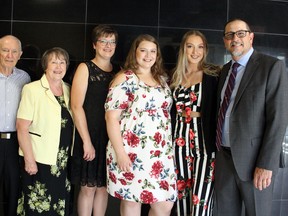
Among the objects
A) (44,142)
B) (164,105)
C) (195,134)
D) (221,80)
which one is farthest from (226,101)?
(44,142)

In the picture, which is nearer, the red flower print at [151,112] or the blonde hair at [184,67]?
the red flower print at [151,112]

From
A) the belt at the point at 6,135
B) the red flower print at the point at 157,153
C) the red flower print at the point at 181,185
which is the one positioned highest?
the belt at the point at 6,135

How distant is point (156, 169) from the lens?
2.12 m

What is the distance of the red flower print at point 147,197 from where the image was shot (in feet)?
6.92

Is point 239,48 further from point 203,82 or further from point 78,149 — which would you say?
point 78,149

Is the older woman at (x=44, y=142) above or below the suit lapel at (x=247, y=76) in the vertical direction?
below

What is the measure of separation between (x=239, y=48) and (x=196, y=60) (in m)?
0.35

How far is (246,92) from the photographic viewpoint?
1905 mm

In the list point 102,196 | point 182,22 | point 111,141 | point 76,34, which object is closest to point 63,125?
point 111,141

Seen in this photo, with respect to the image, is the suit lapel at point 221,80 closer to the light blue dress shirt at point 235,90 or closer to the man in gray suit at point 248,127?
the man in gray suit at point 248,127

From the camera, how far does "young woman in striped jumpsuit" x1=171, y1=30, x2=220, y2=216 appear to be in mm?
2150

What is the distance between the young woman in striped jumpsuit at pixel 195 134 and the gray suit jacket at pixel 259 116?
9.8 inches

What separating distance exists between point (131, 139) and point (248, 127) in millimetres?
770

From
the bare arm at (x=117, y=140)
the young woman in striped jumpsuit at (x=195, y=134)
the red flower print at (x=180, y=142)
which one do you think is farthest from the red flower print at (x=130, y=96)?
the red flower print at (x=180, y=142)
